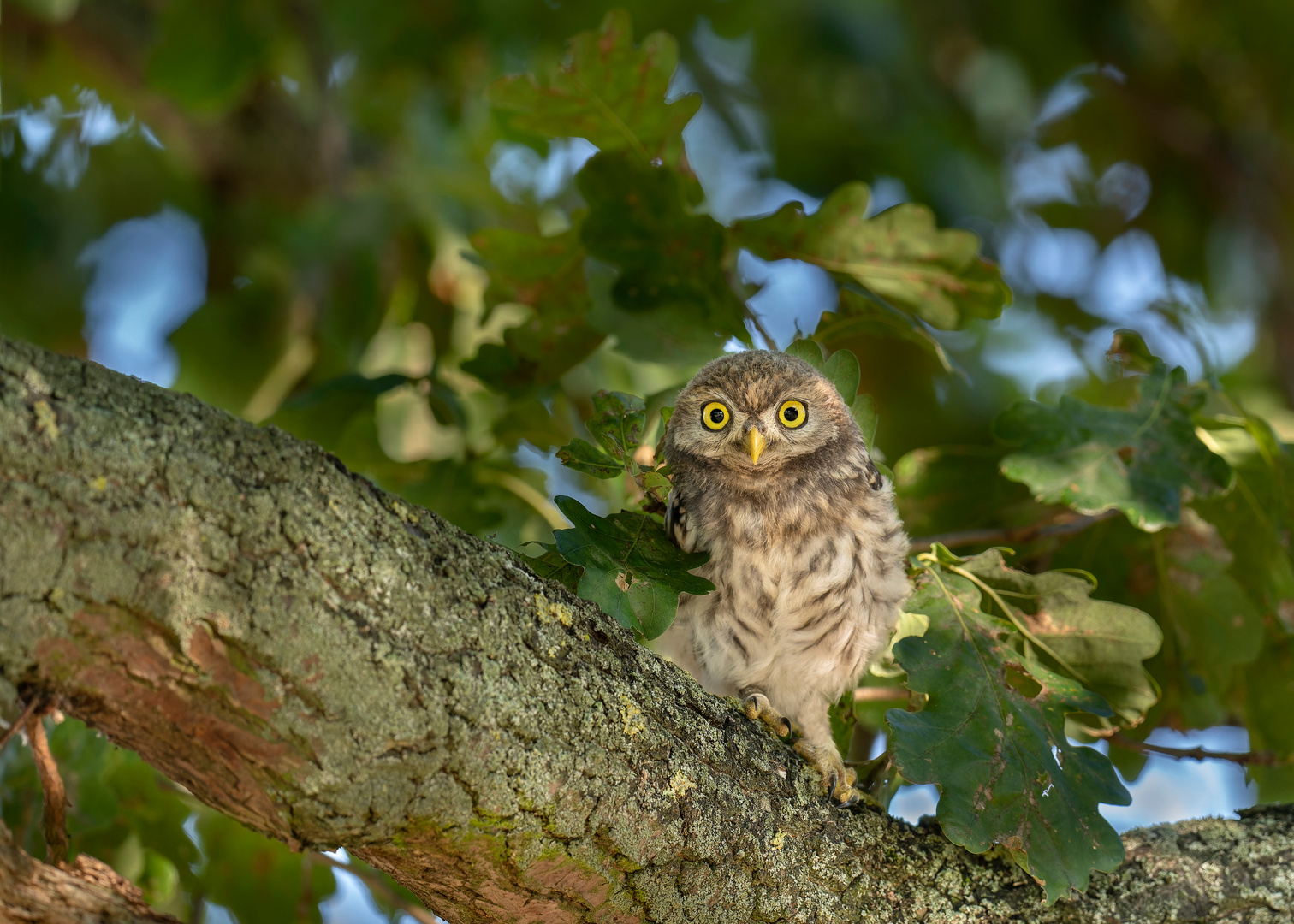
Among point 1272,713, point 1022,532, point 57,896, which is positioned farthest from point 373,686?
point 1272,713

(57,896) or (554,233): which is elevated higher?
(554,233)

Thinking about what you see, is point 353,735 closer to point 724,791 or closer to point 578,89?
point 724,791

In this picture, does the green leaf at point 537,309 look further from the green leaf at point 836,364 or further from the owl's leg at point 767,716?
the owl's leg at point 767,716

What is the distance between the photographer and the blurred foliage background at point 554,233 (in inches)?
110

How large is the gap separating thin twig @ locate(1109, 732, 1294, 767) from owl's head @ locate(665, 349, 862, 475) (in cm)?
100

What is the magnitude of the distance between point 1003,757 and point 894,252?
131 cm

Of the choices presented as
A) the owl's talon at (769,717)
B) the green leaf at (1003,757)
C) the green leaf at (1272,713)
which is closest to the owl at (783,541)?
the owl's talon at (769,717)

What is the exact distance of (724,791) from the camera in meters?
1.83

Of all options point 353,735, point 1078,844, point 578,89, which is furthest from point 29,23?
point 1078,844

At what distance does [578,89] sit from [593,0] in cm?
182

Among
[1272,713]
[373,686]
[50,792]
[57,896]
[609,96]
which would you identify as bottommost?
[57,896]

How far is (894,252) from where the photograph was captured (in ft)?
8.81

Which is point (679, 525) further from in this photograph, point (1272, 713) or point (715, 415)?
point (1272, 713)

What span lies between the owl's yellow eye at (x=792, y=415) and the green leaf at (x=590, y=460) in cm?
80
